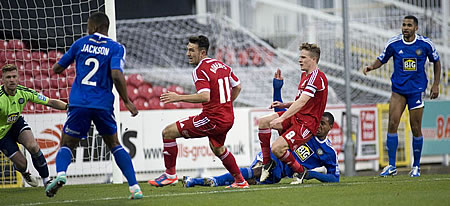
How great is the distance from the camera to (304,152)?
8273 millimetres

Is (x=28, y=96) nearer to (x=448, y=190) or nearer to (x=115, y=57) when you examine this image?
(x=115, y=57)

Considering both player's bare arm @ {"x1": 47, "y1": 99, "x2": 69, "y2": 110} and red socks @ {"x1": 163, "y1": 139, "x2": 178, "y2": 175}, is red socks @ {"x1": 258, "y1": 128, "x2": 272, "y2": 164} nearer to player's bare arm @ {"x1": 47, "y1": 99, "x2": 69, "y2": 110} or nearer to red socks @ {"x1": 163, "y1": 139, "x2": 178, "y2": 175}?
red socks @ {"x1": 163, "y1": 139, "x2": 178, "y2": 175}

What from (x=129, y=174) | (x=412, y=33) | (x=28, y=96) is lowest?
(x=129, y=174)

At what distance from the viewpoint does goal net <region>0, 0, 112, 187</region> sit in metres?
11.5

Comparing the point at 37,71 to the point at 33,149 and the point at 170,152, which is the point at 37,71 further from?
the point at 170,152

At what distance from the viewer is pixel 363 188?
23.8 feet

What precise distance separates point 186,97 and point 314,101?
1625mm

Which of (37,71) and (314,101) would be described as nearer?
(314,101)

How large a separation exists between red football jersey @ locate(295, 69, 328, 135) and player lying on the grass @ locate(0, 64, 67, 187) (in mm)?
2902

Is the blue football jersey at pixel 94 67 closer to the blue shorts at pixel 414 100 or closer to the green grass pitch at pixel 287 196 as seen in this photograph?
the green grass pitch at pixel 287 196

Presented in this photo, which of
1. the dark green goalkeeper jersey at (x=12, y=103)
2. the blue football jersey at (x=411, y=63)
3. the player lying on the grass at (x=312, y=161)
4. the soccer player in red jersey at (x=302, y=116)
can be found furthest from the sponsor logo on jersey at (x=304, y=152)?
the dark green goalkeeper jersey at (x=12, y=103)

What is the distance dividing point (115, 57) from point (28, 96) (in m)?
2.89

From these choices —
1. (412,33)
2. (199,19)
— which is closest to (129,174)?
(412,33)

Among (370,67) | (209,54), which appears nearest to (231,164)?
(370,67)
